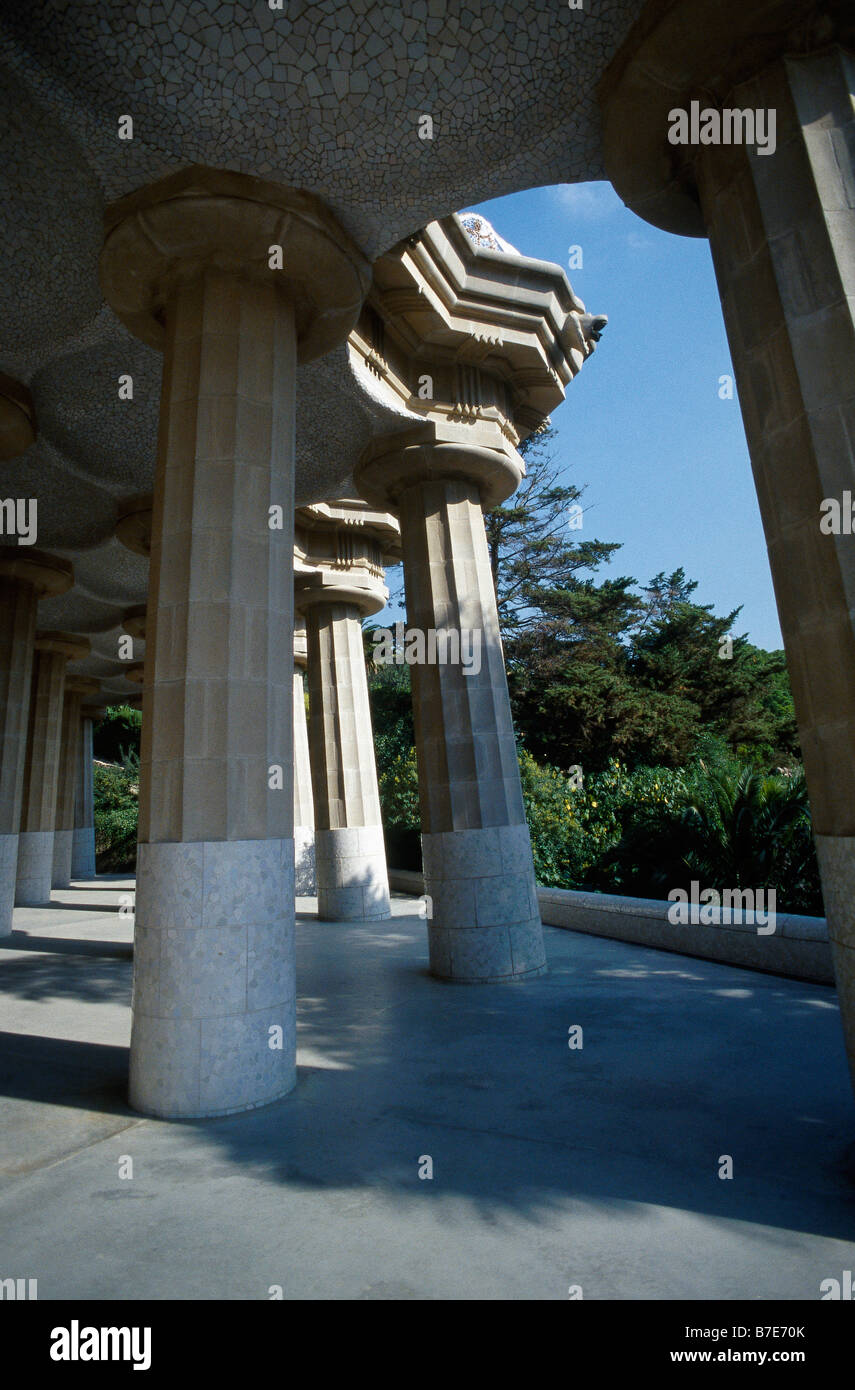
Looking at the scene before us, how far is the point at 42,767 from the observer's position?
77.3 feet

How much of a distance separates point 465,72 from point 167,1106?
904cm

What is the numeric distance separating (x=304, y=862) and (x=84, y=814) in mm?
14485

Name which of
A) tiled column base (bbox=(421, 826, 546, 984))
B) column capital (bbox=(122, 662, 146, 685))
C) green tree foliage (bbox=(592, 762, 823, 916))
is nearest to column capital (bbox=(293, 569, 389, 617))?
green tree foliage (bbox=(592, 762, 823, 916))

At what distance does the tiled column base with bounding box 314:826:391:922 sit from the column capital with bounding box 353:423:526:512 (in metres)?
8.82

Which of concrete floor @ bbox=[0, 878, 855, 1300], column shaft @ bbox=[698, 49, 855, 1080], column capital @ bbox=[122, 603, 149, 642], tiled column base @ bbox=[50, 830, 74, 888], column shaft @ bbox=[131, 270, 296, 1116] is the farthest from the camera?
tiled column base @ bbox=[50, 830, 74, 888]

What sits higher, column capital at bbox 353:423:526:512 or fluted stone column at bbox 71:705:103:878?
column capital at bbox 353:423:526:512

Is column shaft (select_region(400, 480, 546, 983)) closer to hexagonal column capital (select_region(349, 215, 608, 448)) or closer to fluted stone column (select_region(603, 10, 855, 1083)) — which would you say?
hexagonal column capital (select_region(349, 215, 608, 448))

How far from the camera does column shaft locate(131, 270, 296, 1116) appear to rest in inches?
255

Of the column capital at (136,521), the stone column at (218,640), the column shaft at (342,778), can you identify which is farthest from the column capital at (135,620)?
the stone column at (218,640)

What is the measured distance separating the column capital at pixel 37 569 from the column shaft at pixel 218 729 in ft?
37.0

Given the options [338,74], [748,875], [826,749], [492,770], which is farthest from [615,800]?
[338,74]

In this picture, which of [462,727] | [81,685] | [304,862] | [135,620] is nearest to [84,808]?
[81,685]
